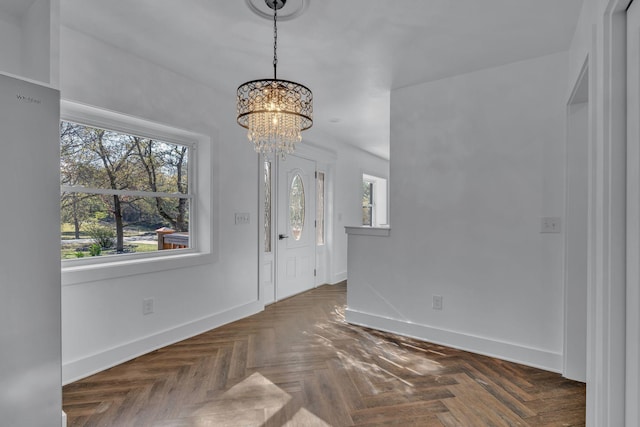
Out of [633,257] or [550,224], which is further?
[550,224]

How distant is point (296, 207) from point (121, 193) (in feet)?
7.87

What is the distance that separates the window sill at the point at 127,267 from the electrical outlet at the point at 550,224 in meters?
2.79

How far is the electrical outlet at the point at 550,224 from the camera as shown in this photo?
8.22ft

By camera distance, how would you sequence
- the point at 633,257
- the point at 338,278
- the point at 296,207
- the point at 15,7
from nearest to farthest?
the point at 633,257 < the point at 15,7 < the point at 296,207 < the point at 338,278

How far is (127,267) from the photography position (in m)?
2.62

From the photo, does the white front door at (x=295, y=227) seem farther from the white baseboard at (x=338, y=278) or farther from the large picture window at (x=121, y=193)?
the large picture window at (x=121, y=193)

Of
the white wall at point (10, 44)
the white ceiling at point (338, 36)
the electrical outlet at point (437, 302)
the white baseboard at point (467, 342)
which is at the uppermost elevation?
the white ceiling at point (338, 36)

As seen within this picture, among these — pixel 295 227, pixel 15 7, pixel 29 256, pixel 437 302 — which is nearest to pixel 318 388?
pixel 437 302

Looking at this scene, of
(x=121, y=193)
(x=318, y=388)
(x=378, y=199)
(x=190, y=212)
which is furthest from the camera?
(x=378, y=199)

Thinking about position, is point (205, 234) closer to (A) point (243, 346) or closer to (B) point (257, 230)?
(B) point (257, 230)

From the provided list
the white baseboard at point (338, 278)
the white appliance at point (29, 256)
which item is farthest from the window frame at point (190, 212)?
the white baseboard at point (338, 278)

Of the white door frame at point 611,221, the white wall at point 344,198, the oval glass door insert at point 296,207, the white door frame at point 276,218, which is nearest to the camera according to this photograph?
the white door frame at point 611,221

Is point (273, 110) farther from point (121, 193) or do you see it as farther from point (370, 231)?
point (370, 231)

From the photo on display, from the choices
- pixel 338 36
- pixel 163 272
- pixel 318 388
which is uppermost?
pixel 338 36
